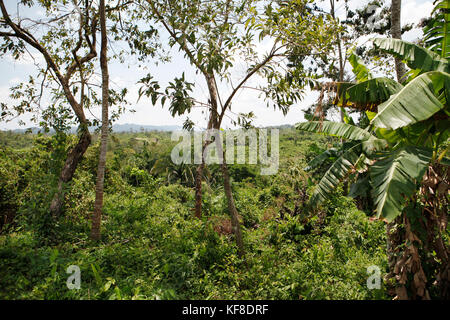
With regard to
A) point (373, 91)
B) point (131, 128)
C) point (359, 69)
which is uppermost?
point (131, 128)

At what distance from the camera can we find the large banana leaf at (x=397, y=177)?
236cm

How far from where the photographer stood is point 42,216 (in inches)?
196

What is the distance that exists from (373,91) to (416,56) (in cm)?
63

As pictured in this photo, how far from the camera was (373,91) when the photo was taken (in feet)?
10.6

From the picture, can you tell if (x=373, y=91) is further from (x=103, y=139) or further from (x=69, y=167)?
(x=69, y=167)

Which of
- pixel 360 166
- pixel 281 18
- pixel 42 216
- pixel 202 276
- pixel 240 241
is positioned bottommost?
pixel 202 276

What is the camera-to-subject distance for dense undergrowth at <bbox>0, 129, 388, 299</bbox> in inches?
138
